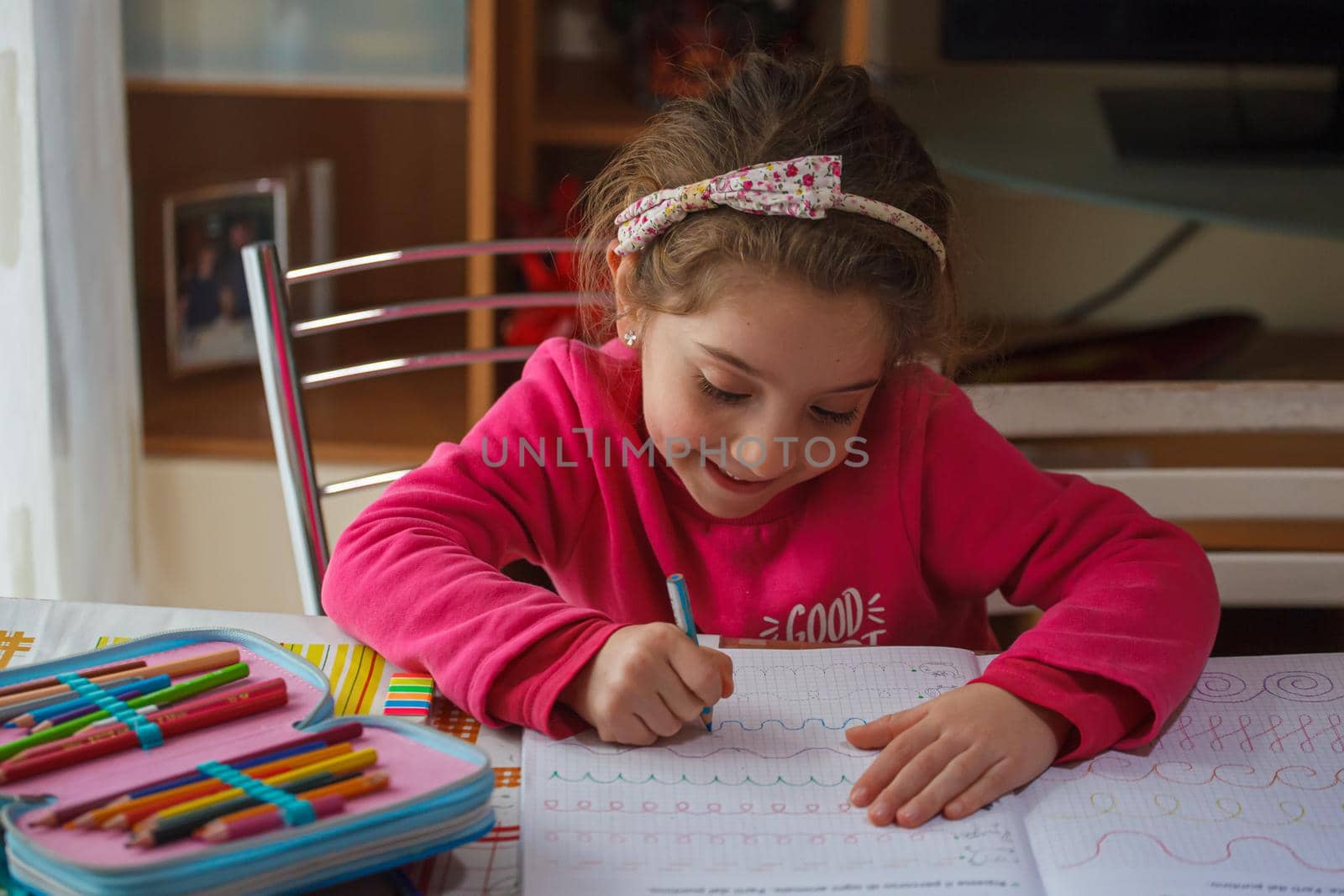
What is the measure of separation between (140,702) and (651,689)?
0.24 m

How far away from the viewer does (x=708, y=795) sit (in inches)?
23.6

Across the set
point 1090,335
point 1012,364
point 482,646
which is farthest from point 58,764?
point 1090,335

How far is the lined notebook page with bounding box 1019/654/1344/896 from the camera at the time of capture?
56cm

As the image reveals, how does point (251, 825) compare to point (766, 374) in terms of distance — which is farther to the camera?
point (766, 374)

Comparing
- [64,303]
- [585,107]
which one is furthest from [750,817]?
[585,107]

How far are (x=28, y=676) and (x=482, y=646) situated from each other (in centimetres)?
21

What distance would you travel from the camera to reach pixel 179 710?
1.90ft

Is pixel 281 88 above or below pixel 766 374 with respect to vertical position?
above

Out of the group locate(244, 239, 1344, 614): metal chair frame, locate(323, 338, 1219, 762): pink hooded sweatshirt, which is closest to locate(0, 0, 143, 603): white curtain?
locate(244, 239, 1344, 614): metal chair frame

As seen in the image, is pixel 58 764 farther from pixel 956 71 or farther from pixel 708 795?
pixel 956 71

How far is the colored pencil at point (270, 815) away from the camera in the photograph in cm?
47

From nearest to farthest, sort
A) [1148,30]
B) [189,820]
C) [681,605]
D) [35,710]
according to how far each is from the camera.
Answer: [189,820], [35,710], [681,605], [1148,30]

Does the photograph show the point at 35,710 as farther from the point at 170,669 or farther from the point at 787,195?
the point at 787,195

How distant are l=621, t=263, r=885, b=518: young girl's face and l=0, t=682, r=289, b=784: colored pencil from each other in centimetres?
30
